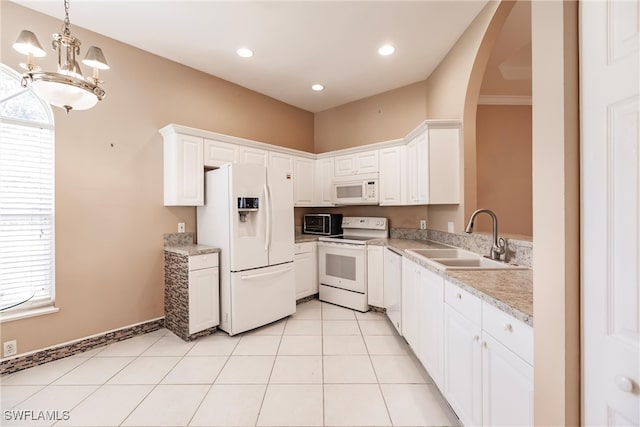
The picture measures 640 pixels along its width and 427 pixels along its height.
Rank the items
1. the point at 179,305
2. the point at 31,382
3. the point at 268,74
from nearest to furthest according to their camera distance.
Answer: the point at 31,382 → the point at 179,305 → the point at 268,74

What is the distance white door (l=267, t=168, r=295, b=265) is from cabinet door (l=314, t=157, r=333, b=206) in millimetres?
1038

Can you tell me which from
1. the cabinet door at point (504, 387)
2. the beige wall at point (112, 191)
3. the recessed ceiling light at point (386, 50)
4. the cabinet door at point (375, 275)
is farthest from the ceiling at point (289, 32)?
the cabinet door at point (504, 387)

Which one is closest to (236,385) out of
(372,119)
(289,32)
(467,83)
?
(289,32)

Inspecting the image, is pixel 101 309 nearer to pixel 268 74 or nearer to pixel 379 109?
pixel 268 74

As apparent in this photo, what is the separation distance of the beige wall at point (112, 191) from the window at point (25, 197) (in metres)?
0.10

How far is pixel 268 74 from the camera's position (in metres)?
3.49

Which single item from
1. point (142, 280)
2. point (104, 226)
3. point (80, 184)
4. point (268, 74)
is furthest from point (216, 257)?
point (268, 74)

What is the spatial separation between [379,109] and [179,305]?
372 centimetres

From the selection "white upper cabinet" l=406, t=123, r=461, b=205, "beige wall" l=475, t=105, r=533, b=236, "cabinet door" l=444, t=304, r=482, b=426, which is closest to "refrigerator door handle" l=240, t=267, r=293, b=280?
"white upper cabinet" l=406, t=123, r=461, b=205

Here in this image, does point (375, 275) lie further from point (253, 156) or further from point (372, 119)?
point (372, 119)

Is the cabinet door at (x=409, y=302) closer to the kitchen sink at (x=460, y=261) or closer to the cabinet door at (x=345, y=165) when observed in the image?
the kitchen sink at (x=460, y=261)

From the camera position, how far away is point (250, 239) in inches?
113

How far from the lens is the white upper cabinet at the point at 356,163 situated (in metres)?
3.67
